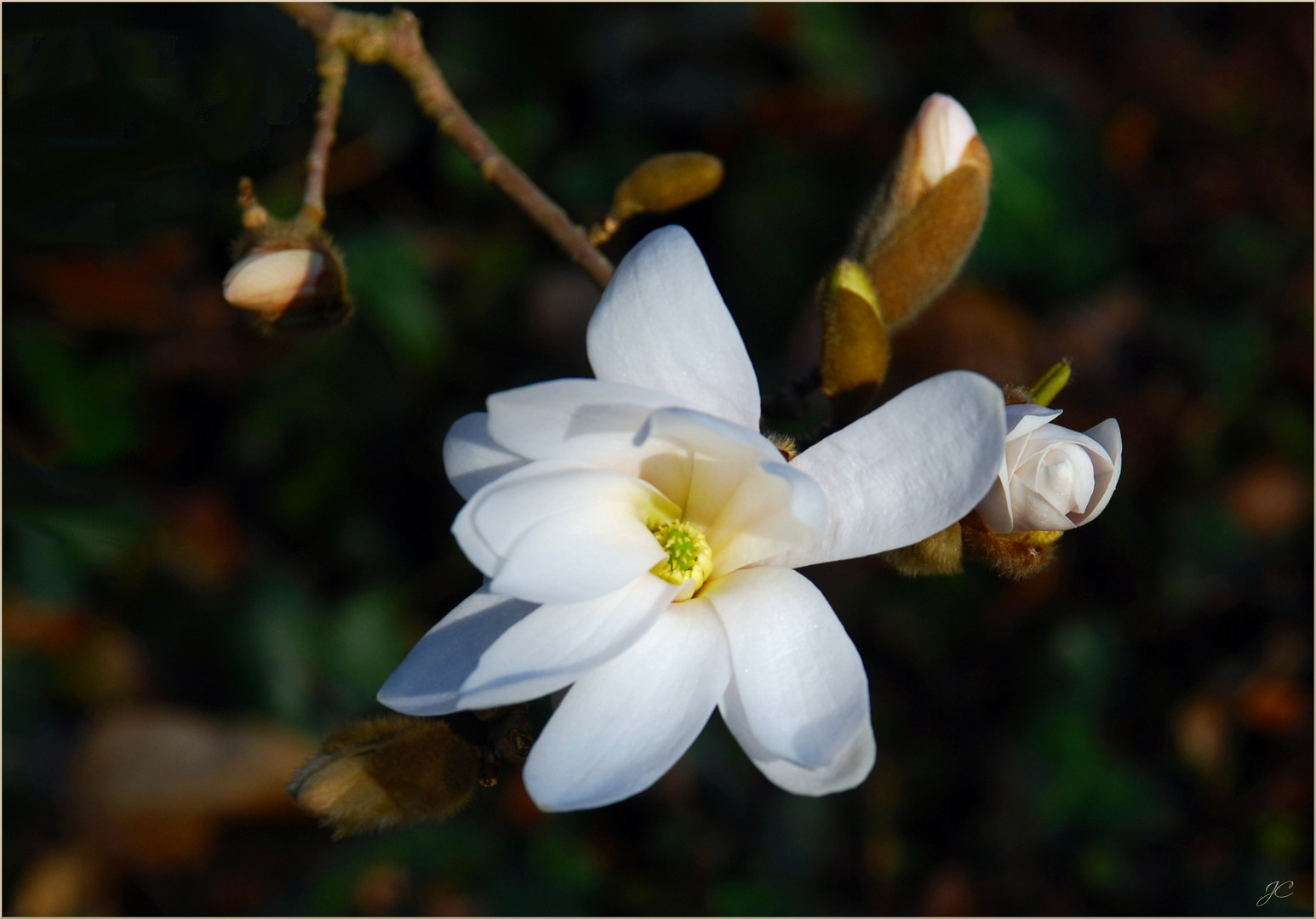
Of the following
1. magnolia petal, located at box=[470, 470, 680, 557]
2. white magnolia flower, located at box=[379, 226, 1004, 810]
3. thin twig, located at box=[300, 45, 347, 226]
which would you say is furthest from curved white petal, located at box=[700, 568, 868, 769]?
thin twig, located at box=[300, 45, 347, 226]

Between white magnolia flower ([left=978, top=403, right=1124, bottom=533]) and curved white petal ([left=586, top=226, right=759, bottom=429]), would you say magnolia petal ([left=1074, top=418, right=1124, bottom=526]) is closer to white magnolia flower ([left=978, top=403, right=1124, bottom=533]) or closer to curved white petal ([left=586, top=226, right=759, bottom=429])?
white magnolia flower ([left=978, top=403, right=1124, bottom=533])

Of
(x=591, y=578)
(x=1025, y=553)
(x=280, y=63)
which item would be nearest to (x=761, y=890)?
(x=1025, y=553)

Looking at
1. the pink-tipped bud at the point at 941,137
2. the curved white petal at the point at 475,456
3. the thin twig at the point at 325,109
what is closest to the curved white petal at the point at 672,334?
the curved white petal at the point at 475,456

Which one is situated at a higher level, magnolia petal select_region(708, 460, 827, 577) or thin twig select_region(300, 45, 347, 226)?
thin twig select_region(300, 45, 347, 226)

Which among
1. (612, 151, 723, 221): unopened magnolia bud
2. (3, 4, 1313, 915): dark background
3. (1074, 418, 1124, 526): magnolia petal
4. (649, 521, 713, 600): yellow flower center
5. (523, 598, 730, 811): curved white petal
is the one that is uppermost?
(612, 151, 723, 221): unopened magnolia bud
